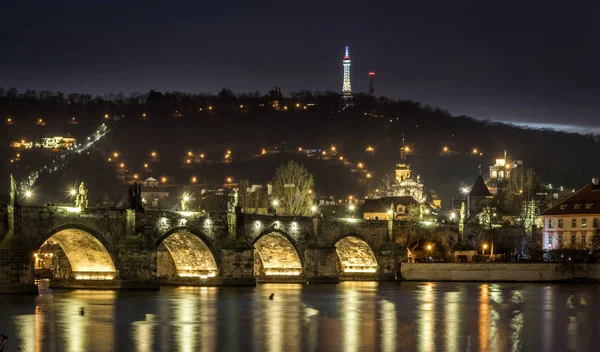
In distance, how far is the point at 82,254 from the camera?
72.2 m

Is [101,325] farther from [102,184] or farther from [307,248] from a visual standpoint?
[102,184]

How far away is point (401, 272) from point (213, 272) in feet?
62.2

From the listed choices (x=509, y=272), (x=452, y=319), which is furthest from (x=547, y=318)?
(x=509, y=272)

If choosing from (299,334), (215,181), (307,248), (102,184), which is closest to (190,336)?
(299,334)

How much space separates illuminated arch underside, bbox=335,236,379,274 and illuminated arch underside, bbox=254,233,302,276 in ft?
19.4

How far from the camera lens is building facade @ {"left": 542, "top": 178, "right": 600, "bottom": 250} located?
339ft

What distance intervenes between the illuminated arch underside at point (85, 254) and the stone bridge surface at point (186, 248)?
63 mm

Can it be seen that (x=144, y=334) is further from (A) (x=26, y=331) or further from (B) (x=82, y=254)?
(B) (x=82, y=254)

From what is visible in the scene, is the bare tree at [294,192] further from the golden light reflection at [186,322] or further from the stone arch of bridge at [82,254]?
the golden light reflection at [186,322]

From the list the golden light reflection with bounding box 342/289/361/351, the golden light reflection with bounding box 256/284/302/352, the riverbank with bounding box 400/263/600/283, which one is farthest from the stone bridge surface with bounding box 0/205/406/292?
the golden light reflection with bounding box 342/289/361/351

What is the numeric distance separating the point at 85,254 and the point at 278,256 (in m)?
21.2

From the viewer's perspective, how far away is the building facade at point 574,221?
103375mm

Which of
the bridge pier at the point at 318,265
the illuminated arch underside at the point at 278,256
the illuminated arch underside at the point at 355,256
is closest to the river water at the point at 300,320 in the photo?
the bridge pier at the point at 318,265

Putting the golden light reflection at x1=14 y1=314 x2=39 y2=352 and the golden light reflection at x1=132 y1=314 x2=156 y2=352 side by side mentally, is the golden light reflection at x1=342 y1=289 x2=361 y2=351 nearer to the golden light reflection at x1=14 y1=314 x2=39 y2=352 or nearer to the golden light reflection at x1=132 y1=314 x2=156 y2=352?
the golden light reflection at x1=132 y1=314 x2=156 y2=352
